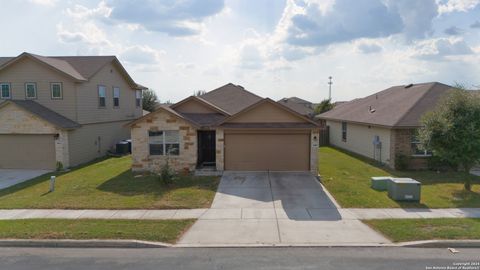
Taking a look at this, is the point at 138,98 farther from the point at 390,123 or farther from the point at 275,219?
the point at 275,219

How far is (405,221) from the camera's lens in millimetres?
10242

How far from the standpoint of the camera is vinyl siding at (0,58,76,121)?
2128 centimetres

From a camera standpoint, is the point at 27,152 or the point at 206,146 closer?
the point at 206,146

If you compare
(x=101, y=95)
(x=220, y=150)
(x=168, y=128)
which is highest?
(x=101, y=95)

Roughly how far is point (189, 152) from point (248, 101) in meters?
7.51

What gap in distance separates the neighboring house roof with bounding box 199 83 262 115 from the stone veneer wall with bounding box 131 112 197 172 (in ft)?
13.4

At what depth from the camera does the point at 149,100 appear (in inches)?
1930

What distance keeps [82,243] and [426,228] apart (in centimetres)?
905

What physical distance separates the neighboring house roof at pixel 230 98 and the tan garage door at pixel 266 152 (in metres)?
3.92

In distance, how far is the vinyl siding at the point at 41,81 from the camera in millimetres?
21281

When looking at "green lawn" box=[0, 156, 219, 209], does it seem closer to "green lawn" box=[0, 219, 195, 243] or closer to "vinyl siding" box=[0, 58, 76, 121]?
"green lawn" box=[0, 219, 195, 243]

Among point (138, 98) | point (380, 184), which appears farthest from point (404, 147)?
point (138, 98)

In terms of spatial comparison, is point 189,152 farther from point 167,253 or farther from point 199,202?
point 167,253

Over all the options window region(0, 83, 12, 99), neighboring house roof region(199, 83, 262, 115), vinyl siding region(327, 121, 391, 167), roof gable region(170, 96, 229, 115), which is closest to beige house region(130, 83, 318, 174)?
roof gable region(170, 96, 229, 115)
